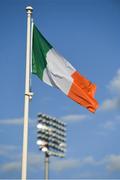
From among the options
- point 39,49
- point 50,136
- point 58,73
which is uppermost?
point 39,49

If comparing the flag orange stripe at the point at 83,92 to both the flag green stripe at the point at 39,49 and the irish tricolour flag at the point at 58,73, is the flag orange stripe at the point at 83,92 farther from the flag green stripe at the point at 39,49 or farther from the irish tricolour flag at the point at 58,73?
Result: the flag green stripe at the point at 39,49

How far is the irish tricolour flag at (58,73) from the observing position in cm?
1891

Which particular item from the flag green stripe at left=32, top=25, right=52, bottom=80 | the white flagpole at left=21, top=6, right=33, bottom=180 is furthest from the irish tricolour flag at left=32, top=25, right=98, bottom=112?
the white flagpole at left=21, top=6, right=33, bottom=180

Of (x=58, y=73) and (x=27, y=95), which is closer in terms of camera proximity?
(x=27, y=95)

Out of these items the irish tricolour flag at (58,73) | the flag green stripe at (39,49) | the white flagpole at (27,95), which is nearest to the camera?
the white flagpole at (27,95)

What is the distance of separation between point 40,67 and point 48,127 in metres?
2.10

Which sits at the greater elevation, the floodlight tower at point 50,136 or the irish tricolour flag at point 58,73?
the irish tricolour flag at point 58,73

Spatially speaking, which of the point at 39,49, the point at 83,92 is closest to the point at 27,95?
the point at 39,49

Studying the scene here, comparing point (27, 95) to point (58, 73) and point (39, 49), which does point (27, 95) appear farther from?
point (39, 49)

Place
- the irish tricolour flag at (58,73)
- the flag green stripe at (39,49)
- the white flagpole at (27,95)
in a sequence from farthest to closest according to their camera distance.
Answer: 1. the flag green stripe at (39,49)
2. the irish tricolour flag at (58,73)
3. the white flagpole at (27,95)

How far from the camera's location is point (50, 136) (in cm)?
1862

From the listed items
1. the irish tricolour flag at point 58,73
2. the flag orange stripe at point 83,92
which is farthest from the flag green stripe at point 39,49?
the flag orange stripe at point 83,92

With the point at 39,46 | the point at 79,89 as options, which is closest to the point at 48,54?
the point at 39,46

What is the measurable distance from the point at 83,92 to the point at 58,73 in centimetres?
110
